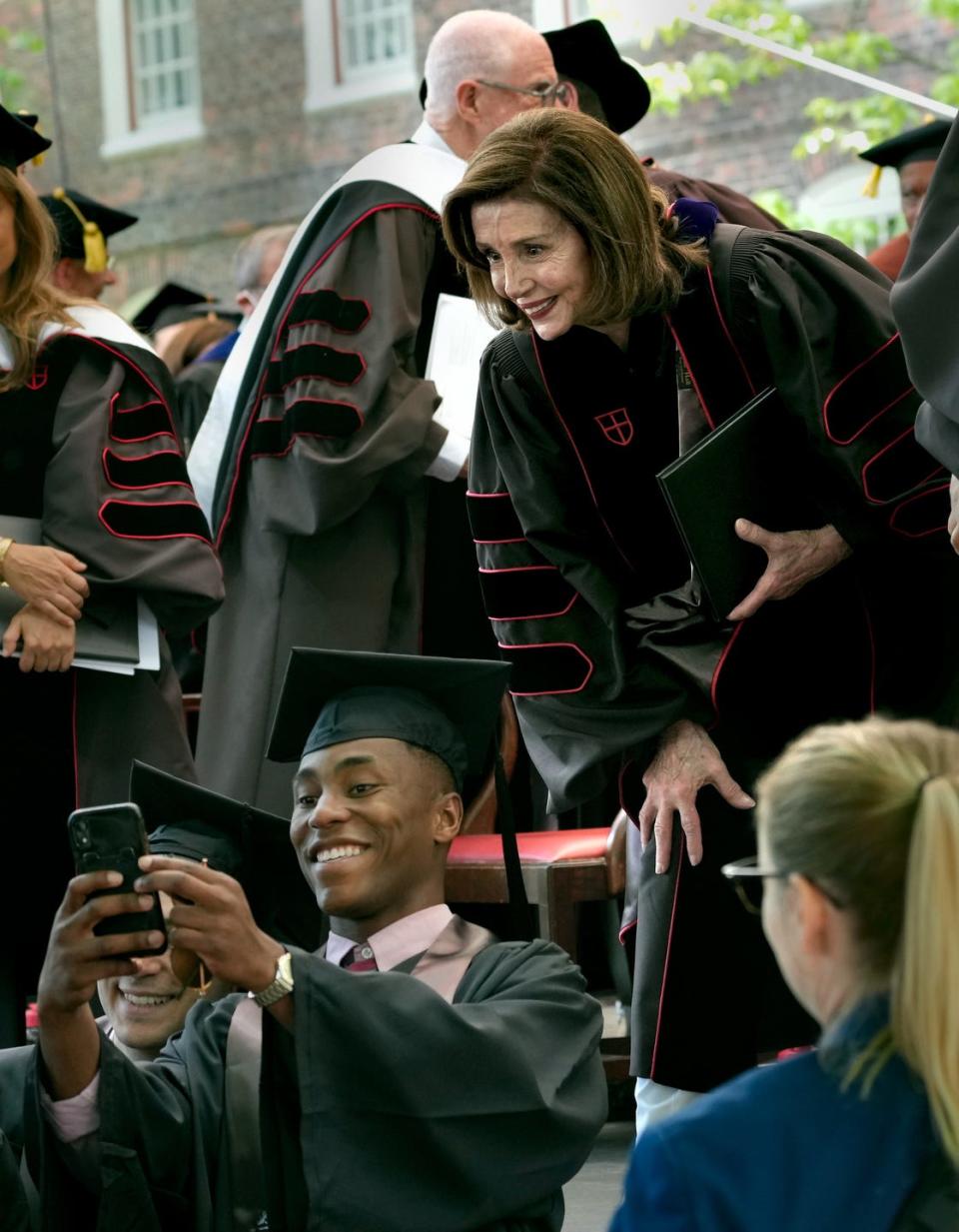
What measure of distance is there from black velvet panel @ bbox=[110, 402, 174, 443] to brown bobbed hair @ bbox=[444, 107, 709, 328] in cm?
133

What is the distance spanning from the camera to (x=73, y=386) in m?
4.64

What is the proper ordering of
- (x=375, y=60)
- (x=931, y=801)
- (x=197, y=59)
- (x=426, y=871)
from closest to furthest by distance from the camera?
(x=931, y=801)
(x=426, y=871)
(x=375, y=60)
(x=197, y=59)

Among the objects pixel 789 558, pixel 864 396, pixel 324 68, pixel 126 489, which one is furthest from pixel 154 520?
pixel 324 68

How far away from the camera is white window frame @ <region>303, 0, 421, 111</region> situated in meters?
18.2

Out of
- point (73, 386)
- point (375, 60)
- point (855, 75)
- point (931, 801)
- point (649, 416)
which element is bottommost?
point (931, 801)

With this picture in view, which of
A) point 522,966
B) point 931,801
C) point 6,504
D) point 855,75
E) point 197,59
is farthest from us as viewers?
point 197,59

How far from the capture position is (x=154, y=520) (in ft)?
15.2

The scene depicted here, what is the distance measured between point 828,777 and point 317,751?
68.5 inches

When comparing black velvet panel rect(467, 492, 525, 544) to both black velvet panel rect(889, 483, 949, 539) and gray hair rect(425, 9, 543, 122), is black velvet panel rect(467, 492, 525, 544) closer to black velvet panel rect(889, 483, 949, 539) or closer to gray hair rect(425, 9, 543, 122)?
black velvet panel rect(889, 483, 949, 539)

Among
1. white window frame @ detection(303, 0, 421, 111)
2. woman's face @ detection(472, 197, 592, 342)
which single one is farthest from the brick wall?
woman's face @ detection(472, 197, 592, 342)

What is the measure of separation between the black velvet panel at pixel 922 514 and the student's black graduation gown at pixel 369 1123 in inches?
38.9

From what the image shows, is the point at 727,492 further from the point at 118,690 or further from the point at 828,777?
the point at 118,690

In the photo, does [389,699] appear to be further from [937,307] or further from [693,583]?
[937,307]

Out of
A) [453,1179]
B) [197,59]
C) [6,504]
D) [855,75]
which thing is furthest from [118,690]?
[197,59]
